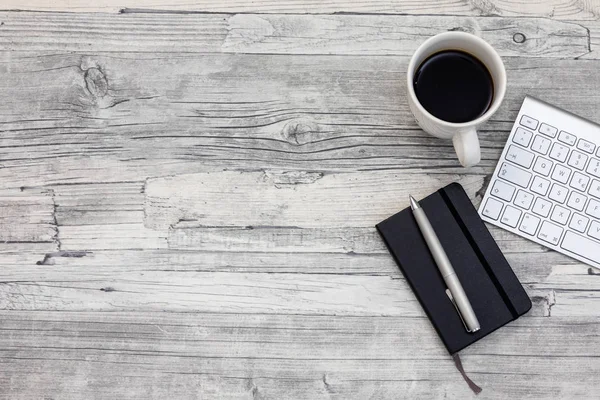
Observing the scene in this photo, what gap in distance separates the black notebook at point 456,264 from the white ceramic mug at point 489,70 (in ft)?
0.23

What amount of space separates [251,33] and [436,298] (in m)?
0.40

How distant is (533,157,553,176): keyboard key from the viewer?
0.68 m

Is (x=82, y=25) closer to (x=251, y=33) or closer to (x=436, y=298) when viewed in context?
(x=251, y=33)

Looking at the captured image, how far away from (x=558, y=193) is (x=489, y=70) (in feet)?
0.56

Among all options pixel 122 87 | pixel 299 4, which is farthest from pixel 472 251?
pixel 122 87

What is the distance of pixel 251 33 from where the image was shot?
73 centimetres

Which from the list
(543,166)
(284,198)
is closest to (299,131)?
(284,198)

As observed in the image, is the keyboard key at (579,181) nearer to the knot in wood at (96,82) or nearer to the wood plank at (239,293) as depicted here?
the wood plank at (239,293)

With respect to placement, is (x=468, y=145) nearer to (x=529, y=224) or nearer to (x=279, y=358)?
(x=529, y=224)

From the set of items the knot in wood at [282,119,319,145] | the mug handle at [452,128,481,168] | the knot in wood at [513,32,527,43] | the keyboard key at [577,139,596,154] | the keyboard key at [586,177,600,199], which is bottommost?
the keyboard key at [586,177,600,199]

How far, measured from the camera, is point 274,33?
0.73m

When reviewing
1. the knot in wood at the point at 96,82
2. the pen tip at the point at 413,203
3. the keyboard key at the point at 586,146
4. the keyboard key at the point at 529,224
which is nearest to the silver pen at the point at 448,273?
the pen tip at the point at 413,203

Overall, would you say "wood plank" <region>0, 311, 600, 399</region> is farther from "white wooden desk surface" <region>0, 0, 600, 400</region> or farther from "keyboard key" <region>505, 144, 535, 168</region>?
"keyboard key" <region>505, 144, 535, 168</region>

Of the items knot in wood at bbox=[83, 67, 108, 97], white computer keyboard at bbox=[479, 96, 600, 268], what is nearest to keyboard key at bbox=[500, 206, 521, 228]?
white computer keyboard at bbox=[479, 96, 600, 268]
